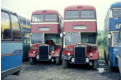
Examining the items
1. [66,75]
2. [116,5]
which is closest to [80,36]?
[116,5]

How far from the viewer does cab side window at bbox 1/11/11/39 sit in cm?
→ 688

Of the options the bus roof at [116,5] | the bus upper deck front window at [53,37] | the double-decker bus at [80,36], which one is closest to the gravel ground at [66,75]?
the double-decker bus at [80,36]

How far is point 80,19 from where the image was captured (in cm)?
1304

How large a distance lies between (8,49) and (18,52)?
1.12 m

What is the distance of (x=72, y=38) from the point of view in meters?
12.9

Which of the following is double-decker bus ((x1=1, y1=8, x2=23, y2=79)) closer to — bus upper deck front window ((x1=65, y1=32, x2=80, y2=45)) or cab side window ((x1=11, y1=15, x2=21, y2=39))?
cab side window ((x1=11, y1=15, x2=21, y2=39))

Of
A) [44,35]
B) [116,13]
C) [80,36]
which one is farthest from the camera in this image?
[44,35]

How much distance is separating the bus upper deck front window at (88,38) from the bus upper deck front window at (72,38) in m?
0.34

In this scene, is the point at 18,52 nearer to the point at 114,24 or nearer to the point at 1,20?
the point at 1,20

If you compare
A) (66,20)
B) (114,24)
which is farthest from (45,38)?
(114,24)

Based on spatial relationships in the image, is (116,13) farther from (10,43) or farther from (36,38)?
(10,43)

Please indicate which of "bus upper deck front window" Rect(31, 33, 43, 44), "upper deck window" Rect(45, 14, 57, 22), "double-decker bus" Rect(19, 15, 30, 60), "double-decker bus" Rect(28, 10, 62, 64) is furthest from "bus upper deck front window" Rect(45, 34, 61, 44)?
"double-decker bus" Rect(19, 15, 30, 60)

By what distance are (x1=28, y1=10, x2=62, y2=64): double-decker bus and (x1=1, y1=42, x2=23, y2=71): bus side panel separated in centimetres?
589

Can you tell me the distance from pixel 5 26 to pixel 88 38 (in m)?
6.88
